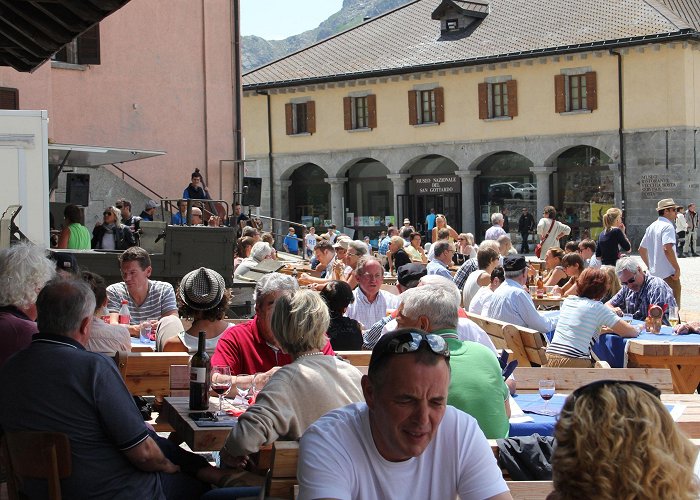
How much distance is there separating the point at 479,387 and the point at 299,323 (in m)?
0.88

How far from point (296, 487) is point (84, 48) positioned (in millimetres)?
23510

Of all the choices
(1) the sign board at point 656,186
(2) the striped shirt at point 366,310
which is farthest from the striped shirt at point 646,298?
(1) the sign board at point 656,186

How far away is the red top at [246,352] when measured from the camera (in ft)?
18.4

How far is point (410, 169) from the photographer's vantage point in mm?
43156

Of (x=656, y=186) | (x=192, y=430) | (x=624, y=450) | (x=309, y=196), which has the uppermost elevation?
(x=309, y=196)

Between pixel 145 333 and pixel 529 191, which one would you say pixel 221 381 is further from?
pixel 529 191

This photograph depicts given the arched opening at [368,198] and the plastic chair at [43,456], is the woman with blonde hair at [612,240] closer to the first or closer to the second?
the plastic chair at [43,456]

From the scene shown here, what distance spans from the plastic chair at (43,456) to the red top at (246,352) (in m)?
1.53

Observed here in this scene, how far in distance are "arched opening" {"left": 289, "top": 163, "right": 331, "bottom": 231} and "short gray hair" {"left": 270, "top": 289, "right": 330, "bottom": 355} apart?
134ft

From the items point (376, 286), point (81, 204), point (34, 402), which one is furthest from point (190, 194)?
point (34, 402)

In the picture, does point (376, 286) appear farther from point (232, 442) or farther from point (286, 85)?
point (286, 85)

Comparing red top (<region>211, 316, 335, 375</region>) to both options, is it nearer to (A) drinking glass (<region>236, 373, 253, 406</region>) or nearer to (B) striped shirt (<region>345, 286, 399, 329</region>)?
(A) drinking glass (<region>236, 373, 253, 406</region>)

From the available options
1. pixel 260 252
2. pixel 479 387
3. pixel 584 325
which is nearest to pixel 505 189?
pixel 260 252

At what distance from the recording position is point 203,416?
4789 millimetres
